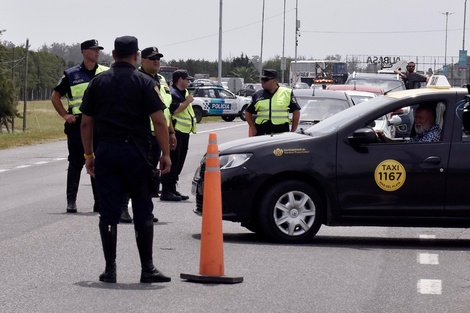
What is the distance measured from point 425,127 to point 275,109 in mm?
3604

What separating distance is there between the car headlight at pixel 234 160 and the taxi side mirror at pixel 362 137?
3.38 ft

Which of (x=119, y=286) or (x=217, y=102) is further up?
(x=217, y=102)

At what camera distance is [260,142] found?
467 inches

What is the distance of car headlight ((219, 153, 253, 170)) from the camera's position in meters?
11.7

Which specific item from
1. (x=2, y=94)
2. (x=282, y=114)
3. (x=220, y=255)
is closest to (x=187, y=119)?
(x=282, y=114)

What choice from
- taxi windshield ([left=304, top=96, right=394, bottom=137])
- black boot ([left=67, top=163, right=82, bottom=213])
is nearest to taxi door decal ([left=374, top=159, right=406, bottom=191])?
taxi windshield ([left=304, top=96, right=394, bottom=137])

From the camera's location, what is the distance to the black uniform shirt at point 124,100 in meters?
8.91

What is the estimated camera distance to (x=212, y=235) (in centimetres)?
914

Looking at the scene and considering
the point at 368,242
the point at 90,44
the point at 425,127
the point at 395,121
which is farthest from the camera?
the point at 395,121

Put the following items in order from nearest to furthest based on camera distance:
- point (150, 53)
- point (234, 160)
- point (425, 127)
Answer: point (234, 160) → point (425, 127) → point (150, 53)

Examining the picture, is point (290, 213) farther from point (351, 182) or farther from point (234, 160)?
point (234, 160)

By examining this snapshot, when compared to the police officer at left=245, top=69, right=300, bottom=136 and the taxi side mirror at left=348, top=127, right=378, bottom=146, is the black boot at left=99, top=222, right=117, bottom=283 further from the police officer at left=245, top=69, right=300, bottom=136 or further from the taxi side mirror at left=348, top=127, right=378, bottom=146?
the police officer at left=245, top=69, right=300, bottom=136

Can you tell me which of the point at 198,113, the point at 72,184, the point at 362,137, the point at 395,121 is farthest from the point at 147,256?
the point at 198,113

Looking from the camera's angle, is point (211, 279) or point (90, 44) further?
point (90, 44)
